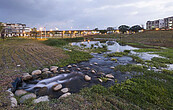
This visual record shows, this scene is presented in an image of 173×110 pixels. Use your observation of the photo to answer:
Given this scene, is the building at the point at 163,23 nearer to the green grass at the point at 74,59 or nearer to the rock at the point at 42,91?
the green grass at the point at 74,59

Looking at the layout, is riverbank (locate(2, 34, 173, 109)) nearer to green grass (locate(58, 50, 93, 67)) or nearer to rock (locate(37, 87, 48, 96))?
rock (locate(37, 87, 48, 96))

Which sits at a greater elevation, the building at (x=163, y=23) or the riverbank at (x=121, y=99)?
the building at (x=163, y=23)

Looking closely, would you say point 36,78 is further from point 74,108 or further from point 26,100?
point 74,108

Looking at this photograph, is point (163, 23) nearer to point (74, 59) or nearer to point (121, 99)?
point (74, 59)

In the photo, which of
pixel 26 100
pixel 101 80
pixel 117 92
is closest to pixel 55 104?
pixel 26 100

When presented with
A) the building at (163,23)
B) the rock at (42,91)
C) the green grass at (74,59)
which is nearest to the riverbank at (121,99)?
the rock at (42,91)

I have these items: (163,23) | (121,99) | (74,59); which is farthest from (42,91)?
(163,23)

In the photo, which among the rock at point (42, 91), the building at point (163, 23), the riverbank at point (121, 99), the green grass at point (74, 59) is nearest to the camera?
the riverbank at point (121, 99)

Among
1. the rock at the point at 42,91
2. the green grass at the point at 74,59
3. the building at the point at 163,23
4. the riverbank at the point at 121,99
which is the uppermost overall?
the building at the point at 163,23

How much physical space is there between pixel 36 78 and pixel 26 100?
3.26 m

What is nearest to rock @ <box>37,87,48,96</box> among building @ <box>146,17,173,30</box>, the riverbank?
the riverbank

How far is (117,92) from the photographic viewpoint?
17.9 ft

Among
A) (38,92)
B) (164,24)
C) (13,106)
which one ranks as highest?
(164,24)

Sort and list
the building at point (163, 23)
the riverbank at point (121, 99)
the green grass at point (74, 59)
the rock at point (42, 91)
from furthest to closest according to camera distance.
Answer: the building at point (163, 23)
the green grass at point (74, 59)
the rock at point (42, 91)
the riverbank at point (121, 99)
